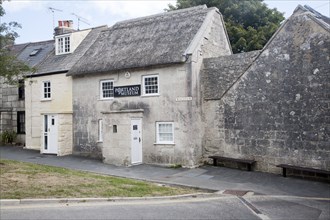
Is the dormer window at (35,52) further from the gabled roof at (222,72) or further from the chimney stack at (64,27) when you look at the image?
the gabled roof at (222,72)

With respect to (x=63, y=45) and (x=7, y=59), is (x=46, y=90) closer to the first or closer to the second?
(x=63, y=45)

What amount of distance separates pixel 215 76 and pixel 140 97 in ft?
13.9

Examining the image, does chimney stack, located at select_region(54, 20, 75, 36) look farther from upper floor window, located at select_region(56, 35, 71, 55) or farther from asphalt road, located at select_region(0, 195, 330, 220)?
asphalt road, located at select_region(0, 195, 330, 220)

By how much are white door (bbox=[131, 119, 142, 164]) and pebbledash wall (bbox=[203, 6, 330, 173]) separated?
3461 millimetres

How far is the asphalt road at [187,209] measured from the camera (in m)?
8.36

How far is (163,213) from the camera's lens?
8.84 m

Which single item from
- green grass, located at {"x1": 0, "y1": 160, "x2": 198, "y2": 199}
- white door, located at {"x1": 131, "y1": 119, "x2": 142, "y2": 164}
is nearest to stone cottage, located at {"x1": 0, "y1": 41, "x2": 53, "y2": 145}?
white door, located at {"x1": 131, "y1": 119, "x2": 142, "y2": 164}

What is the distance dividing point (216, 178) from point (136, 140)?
529cm

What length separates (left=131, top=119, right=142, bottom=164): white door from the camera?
17.9 meters

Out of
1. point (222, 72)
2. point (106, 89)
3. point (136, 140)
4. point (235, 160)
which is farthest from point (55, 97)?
point (235, 160)

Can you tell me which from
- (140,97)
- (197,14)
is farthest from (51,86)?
(197,14)

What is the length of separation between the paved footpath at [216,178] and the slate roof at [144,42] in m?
5.42

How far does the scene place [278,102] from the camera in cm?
1540

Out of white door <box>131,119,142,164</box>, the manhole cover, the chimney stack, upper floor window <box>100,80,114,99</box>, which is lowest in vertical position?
the manhole cover
